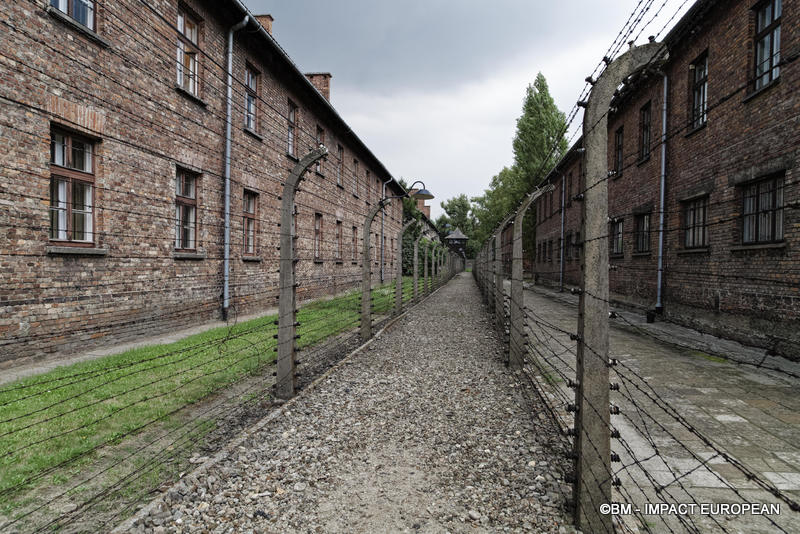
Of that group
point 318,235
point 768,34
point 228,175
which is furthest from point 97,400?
point 318,235

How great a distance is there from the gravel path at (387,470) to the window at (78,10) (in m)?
6.70

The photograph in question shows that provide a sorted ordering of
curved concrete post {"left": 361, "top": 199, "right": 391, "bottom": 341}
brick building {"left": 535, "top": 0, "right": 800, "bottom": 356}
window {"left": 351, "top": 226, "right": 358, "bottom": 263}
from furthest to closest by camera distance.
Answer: window {"left": 351, "top": 226, "right": 358, "bottom": 263}
curved concrete post {"left": 361, "top": 199, "right": 391, "bottom": 341}
brick building {"left": 535, "top": 0, "right": 800, "bottom": 356}

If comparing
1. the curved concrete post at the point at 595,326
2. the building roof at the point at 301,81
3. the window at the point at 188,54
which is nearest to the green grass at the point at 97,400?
the curved concrete post at the point at 595,326

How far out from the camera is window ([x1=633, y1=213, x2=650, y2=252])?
500 inches

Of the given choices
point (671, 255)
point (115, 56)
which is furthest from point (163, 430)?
point (671, 255)

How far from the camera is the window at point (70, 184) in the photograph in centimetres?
621

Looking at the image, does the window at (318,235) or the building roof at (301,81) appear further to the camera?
the window at (318,235)

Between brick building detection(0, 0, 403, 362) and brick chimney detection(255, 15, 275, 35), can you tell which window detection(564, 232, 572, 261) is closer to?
brick building detection(0, 0, 403, 362)

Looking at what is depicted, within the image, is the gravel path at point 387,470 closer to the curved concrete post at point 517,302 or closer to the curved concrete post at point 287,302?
the curved concrete post at point 287,302

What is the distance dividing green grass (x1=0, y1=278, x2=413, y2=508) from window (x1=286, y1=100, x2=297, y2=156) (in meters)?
7.78

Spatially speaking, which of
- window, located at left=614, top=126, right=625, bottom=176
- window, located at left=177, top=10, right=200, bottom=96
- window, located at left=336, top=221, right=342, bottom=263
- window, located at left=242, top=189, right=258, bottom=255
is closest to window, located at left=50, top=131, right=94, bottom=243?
window, located at left=177, top=10, right=200, bottom=96

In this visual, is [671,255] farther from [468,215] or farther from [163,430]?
[468,215]

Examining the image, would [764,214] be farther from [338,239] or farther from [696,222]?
[338,239]

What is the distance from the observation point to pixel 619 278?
1440 cm
